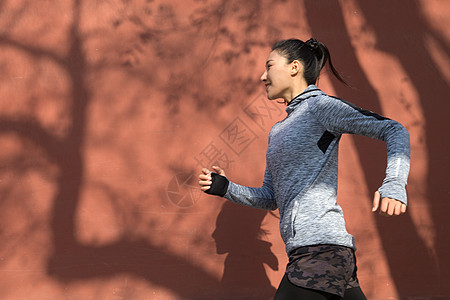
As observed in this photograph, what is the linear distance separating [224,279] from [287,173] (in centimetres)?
176

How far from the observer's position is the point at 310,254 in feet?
5.49

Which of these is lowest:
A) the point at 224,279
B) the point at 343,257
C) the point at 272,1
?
the point at 224,279

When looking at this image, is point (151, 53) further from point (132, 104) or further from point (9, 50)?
point (9, 50)

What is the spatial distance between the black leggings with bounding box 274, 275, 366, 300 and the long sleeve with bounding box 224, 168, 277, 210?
498 millimetres

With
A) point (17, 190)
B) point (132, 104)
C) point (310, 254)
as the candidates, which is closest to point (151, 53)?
point (132, 104)

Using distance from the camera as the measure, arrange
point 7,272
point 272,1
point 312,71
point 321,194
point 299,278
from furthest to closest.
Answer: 1. point 272,1
2. point 7,272
3. point 312,71
4. point 321,194
5. point 299,278

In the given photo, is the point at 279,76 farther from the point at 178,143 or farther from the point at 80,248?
the point at 80,248

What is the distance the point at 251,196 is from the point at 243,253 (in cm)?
134

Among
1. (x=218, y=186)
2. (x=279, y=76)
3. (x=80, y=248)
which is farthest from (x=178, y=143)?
(x=279, y=76)

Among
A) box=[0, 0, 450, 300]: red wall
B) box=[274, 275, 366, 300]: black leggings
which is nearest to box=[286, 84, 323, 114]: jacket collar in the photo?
box=[274, 275, 366, 300]: black leggings

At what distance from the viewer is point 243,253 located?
334 cm

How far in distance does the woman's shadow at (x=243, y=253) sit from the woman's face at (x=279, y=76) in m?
1.51

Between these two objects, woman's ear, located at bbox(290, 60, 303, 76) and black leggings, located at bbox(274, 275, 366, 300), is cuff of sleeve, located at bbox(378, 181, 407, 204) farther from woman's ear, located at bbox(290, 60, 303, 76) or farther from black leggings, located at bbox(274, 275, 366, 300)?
woman's ear, located at bbox(290, 60, 303, 76)

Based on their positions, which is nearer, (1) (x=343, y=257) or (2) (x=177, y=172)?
(1) (x=343, y=257)
